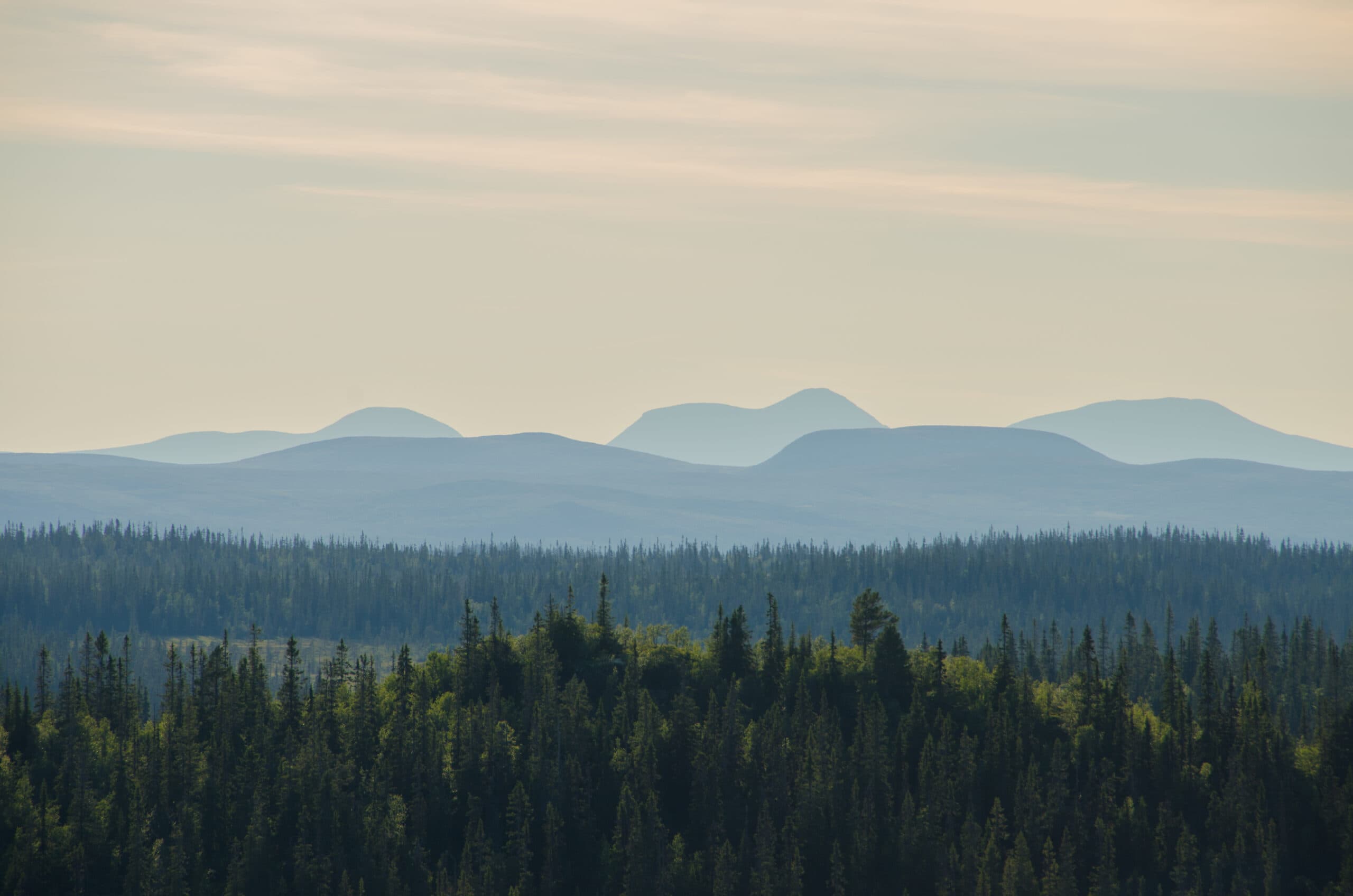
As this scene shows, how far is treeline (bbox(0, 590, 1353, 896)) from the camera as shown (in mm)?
157250

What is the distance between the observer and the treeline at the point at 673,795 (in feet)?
516

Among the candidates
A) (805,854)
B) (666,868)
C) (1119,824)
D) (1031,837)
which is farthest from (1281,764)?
(666,868)

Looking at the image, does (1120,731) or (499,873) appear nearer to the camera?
(499,873)

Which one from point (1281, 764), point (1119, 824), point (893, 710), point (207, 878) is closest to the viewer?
point (207, 878)

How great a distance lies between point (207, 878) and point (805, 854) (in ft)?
195

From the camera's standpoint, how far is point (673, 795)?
583 feet

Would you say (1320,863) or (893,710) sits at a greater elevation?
(893,710)

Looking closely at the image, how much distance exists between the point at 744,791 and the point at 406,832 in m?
36.1

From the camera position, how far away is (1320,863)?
170 m

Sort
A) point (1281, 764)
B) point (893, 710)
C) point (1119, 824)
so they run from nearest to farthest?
point (1119, 824)
point (1281, 764)
point (893, 710)

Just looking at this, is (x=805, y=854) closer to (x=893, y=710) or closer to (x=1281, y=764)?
(x=893, y=710)

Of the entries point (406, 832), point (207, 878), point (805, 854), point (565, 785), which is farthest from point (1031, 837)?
point (207, 878)

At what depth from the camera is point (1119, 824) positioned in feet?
548

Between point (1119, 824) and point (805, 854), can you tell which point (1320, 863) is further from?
point (805, 854)
